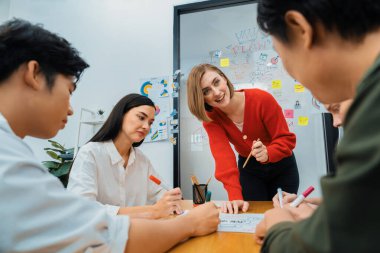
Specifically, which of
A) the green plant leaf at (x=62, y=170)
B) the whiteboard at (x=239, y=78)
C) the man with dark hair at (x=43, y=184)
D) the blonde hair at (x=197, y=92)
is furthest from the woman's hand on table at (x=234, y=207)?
the green plant leaf at (x=62, y=170)

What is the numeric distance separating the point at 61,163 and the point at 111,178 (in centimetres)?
134

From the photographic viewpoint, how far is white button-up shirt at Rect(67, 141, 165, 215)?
1146mm

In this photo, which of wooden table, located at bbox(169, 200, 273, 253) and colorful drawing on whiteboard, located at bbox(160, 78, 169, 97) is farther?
colorful drawing on whiteboard, located at bbox(160, 78, 169, 97)

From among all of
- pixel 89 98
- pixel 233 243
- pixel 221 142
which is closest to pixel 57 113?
pixel 233 243

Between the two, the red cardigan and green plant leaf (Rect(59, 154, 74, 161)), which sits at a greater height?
the red cardigan

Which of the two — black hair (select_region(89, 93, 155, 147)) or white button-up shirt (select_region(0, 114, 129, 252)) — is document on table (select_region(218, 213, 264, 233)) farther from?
black hair (select_region(89, 93, 155, 147))

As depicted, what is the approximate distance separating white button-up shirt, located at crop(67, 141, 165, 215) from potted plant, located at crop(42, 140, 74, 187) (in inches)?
43.9

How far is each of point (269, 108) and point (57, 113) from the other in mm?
1118

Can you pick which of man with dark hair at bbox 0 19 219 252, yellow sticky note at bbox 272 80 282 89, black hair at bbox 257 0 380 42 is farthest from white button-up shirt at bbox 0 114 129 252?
yellow sticky note at bbox 272 80 282 89

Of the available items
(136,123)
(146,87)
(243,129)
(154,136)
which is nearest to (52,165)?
(154,136)

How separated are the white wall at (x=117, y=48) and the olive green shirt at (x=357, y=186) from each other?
6.91 feet

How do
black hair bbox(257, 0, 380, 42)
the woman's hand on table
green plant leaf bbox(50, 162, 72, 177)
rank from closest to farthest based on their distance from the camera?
black hair bbox(257, 0, 380, 42) → the woman's hand on table → green plant leaf bbox(50, 162, 72, 177)

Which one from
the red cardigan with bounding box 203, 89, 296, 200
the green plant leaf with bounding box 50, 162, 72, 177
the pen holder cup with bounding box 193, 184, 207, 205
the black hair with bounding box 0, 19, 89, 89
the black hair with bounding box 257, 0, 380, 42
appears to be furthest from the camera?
the green plant leaf with bounding box 50, 162, 72, 177

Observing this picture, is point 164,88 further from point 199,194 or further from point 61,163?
point 199,194
